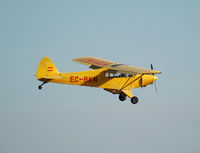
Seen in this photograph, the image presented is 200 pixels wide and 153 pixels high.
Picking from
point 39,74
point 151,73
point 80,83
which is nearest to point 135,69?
point 151,73

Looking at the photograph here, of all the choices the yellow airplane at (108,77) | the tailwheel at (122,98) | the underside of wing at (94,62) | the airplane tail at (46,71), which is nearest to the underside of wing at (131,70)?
the yellow airplane at (108,77)

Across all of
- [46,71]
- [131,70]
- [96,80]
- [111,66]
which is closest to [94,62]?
[111,66]

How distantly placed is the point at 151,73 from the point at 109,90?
3240 millimetres

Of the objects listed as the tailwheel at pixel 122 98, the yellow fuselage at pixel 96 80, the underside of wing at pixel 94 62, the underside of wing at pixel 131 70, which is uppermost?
the underside of wing at pixel 94 62

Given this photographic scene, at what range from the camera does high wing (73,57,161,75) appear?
1431 inches

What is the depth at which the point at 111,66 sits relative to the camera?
1521 inches

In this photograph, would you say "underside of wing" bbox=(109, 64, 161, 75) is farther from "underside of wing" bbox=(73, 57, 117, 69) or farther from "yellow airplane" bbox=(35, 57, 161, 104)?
"underside of wing" bbox=(73, 57, 117, 69)

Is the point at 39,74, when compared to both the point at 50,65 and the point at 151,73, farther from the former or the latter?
the point at 151,73

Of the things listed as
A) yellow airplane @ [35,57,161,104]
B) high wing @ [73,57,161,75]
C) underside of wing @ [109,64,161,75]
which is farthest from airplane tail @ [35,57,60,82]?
underside of wing @ [109,64,161,75]

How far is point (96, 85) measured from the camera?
37.3 m

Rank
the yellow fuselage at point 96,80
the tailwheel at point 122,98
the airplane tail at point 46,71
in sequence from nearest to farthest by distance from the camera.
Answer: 1. the airplane tail at point 46,71
2. the yellow fuselage at point 96,80
3. the tailwheel at point 122,98

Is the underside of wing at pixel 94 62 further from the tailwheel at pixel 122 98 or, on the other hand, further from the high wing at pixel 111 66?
the tailwheel at pixel 122 98

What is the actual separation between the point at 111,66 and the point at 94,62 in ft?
10.5

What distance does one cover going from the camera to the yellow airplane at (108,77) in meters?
36.3
